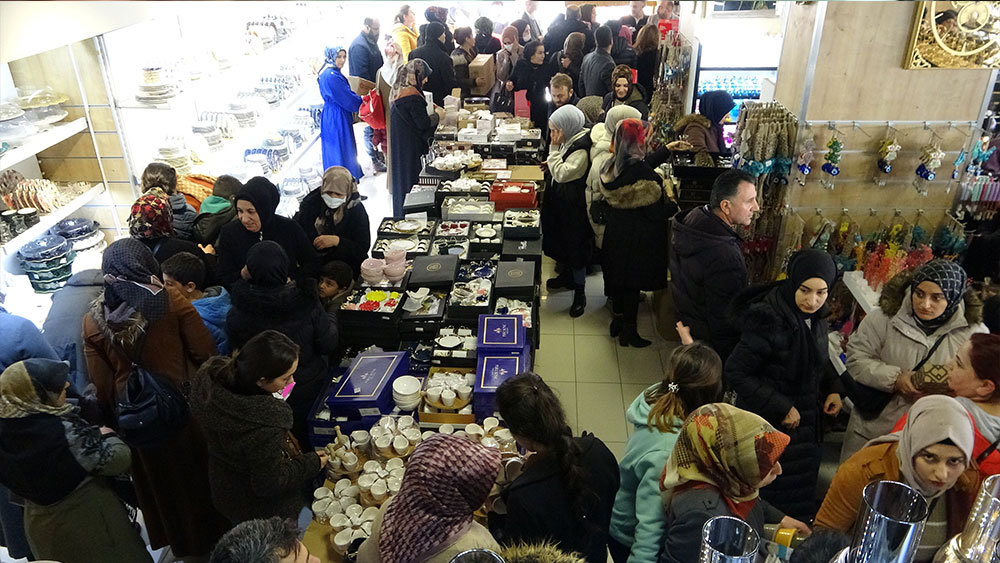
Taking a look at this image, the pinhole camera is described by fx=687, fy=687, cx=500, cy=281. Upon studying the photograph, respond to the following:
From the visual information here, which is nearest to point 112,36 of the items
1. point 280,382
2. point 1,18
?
point 280,382

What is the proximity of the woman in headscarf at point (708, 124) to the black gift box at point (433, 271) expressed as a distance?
100 inches

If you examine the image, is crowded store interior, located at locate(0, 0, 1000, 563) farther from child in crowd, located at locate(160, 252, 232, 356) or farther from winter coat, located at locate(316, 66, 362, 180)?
winter coat, located at locate(316, 66, 362, 180)

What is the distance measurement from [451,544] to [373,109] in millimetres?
6458

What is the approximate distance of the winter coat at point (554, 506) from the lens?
2232 millimetres

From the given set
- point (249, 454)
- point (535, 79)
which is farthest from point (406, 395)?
point (535, 79)

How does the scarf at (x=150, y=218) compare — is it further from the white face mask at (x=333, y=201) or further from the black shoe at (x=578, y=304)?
the black shoe at (x=578, y=304)

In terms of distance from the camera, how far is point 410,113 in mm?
6645

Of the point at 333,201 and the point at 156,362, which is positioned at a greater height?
the point at 333,201

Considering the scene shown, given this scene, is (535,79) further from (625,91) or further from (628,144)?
(628,144)

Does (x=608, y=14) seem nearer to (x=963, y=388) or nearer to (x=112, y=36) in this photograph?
(x=112, y=36)

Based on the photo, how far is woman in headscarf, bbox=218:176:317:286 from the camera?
3.88 meters

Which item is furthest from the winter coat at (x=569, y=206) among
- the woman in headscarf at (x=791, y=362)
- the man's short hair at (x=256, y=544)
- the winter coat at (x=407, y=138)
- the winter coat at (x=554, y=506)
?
the man's short hair at (x=256, y=544)

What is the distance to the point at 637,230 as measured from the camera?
486 cm

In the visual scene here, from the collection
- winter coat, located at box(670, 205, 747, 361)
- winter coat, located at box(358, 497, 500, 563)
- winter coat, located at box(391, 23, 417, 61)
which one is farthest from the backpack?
winter coat, located at box(358, 497, 500, 563)
